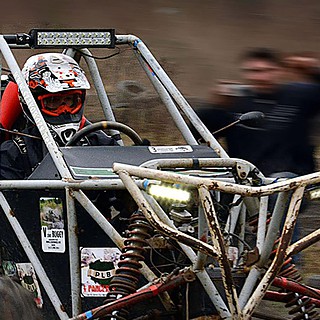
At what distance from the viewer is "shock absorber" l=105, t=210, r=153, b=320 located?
5.30m

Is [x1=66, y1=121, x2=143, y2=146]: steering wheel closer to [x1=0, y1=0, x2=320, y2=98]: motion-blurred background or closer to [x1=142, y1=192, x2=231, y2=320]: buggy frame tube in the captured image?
[x1=142, y1=192, x2=231, y2=320]: buggy frame tube

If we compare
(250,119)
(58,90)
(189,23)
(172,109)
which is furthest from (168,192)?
(189,23)

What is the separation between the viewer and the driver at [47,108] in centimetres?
629

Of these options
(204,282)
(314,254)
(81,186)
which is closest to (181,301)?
(204,282)

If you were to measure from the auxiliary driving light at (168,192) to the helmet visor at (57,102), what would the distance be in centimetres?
139

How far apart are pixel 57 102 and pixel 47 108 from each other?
6 cm

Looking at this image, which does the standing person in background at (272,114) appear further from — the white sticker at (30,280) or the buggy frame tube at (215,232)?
the buggy frame tube at (215,232)

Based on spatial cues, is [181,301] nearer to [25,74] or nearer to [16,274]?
[16,274]

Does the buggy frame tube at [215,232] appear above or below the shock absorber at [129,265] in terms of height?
above

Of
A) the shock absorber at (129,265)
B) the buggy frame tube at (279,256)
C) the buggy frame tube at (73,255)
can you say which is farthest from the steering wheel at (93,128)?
the buggy frame tube at (279,256)

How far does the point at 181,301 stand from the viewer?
550 centimetres

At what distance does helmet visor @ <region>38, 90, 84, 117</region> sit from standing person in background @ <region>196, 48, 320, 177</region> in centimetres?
124

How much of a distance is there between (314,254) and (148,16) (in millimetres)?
6413

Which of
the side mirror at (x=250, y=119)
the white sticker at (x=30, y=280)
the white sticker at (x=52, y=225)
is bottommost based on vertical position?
the white sticker at (x=30, y=280)
